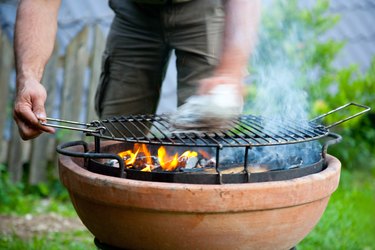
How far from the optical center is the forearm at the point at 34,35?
2.79 m

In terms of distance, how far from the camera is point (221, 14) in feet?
11.1

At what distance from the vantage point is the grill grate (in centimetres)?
239

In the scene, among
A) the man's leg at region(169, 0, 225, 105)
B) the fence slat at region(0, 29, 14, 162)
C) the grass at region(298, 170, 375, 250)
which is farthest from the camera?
the fence slat at region(0, 29, 14, 162)

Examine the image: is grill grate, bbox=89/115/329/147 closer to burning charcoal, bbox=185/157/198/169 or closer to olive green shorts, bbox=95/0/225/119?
burning charcoal, bbox=185/157/198/169

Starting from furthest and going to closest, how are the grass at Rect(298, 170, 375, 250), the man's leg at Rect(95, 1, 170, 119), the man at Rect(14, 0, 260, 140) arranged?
the grass at Rect(298, 170, 375, 250), the man's leg at Rect(95, 1, 170, 119), the man at Rect(14, 0, 260, 140)

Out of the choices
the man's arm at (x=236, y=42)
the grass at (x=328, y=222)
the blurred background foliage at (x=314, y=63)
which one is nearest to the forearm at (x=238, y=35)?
the man's arm at (x=236, y=42)

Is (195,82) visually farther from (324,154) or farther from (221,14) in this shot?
(324,154)

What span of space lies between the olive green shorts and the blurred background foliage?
2.14m

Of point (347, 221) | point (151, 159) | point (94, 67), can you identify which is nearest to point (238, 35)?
point (151, 159)

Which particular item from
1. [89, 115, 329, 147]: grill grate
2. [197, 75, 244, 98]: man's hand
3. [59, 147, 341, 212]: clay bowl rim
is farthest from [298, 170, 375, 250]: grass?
[197, 75, 244, 98]: man's hand

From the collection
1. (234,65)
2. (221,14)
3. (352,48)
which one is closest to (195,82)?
(221,14)

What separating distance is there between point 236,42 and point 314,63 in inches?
138

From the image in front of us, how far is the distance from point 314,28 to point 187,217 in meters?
4.12

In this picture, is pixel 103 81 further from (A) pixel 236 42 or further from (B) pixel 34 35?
(A) pixel 236 42
